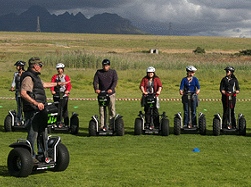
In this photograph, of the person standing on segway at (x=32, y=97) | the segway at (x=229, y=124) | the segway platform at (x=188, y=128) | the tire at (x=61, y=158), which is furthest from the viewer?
the segway platform at (x=188, y=128)

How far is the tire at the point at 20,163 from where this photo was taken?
28.8 ft

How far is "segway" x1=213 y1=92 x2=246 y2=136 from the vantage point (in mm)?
14159

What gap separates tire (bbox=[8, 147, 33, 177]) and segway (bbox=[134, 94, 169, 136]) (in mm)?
5626

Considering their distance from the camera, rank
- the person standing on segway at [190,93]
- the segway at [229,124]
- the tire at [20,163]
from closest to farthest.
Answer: the tire at [20,163] < the segway at [229,124] < the person standing on segway at [190,93]

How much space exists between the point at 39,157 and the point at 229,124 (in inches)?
270

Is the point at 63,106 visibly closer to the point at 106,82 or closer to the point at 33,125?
the point at 106,82

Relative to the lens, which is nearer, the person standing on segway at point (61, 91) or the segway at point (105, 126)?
the segway at point (105, 126)

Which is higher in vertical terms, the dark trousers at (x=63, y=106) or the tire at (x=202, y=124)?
the dark trousers at (x=63, y=106)

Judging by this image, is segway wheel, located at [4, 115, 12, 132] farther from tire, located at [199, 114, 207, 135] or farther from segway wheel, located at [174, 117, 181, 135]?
tire, located at [199, 114, 207, 135]

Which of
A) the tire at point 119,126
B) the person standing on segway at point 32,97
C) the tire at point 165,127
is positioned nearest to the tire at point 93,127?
the tire at point 119,126

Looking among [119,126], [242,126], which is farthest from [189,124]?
[119,126]

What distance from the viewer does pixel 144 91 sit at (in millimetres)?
14312

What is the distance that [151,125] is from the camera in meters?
14.4

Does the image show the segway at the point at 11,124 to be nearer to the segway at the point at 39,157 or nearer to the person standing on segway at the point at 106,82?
the person standing on segway at the point at 106,82
